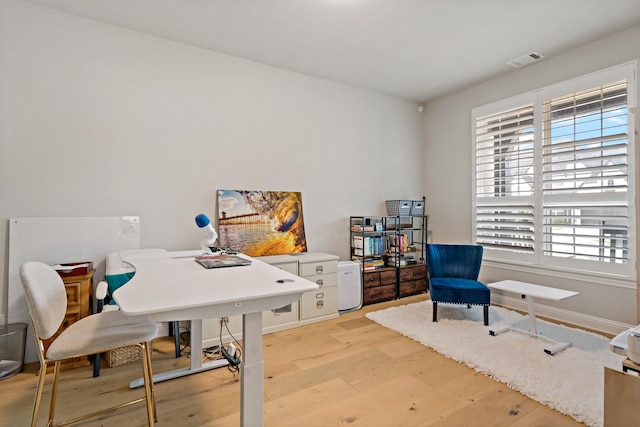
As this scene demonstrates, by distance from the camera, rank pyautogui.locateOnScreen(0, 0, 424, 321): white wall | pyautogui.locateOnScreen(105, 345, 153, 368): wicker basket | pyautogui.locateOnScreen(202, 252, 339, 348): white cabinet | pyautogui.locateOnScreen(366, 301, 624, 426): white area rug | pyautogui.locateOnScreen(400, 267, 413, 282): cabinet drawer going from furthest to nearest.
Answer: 1. pyautogui.locateOnScreen(400, 267, 413, 282): cabinet drawer
2. pyautogui.locateOnScreen(202, 252, 339, 348): white cabinet
3. pyautogui.locateOnScreen(0, 0, 424, 321): white wall
4. pyautogui.locateOnScreen(105, 345, 153, 368): wicker basket
5. pyautogui.locateOnScreen(366, 301, 624, 426): white area rug

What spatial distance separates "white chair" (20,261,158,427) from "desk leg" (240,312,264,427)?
0.56 m

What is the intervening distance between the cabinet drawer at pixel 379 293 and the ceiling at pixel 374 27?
271cm

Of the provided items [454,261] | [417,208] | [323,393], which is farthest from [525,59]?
[323,393]

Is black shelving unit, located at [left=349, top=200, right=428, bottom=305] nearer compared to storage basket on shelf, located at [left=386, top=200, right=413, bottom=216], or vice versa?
black shelving unit, located at [left=349, top=200, right=428, bottom=305]

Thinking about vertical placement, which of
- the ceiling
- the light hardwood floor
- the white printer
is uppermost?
the ceiling

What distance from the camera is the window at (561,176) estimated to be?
118 inches

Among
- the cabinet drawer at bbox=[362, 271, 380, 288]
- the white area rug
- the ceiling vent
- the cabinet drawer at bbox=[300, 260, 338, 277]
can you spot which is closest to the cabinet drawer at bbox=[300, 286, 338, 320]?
the cabinet drawer at bbox=[300, 260, 338, 277]

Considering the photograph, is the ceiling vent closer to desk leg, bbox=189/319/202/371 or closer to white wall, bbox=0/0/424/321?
white wall, bbox=0/0/424/321

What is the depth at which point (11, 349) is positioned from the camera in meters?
2.38

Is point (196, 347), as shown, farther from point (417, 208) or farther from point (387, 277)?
point (417, 208)

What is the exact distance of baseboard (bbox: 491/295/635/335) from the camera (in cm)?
304

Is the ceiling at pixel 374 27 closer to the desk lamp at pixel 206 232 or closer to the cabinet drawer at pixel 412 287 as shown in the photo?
the desk lamp at pixel 206 232

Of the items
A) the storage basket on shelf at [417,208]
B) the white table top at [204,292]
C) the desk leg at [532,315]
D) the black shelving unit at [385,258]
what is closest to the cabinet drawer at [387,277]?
the black shelving unit at [385,258]

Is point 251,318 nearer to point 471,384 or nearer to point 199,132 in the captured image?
point 471,384
